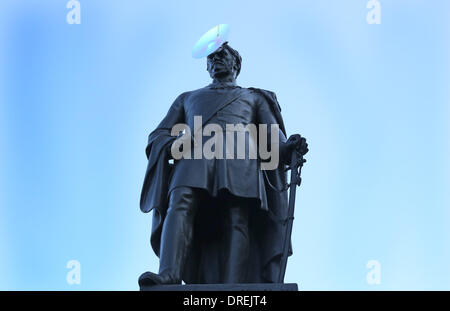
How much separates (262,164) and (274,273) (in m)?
1.44

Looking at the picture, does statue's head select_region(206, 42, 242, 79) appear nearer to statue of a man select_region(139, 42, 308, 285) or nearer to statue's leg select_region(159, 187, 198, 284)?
statue of a man select_region(139, 42, 308, 285)

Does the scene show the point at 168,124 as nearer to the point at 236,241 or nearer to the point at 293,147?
the point at 293,147

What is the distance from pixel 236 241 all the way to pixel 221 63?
2749mm

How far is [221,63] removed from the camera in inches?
619

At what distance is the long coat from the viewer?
14438mm

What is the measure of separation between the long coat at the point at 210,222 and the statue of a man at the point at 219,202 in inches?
0.5

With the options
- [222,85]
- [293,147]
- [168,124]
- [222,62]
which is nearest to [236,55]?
[222,62]

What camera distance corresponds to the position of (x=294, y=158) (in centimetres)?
1459

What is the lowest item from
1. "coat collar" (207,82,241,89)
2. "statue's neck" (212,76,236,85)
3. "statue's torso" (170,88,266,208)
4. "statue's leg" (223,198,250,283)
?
"statue's leg" (223,198,250,283)

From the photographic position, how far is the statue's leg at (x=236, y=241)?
13.9 meters

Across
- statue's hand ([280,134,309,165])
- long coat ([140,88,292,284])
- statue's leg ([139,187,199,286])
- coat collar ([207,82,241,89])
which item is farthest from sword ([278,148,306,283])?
coat collar ([207,82,241,89])
